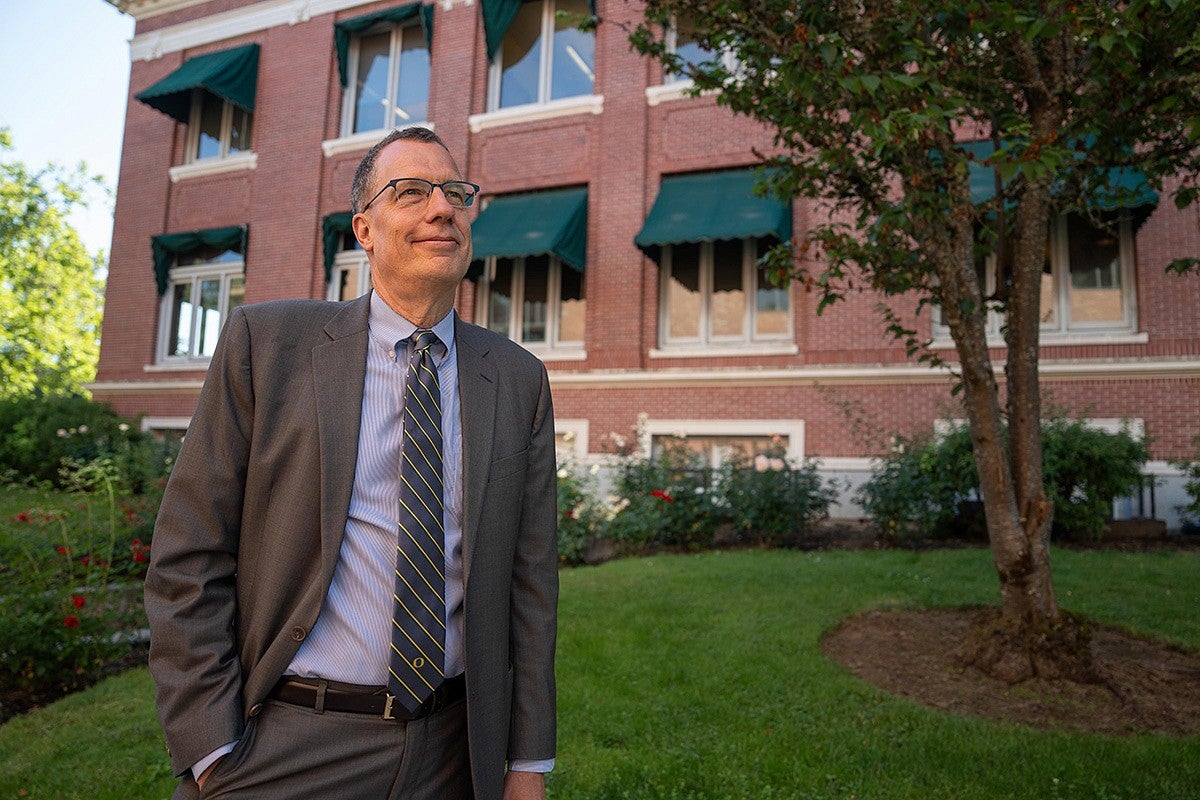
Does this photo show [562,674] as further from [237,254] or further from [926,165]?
[237,254]

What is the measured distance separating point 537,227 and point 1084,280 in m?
8.19

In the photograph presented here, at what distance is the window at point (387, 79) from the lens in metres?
16.1

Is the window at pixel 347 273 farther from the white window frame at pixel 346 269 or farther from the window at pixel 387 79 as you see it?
the window at pixel 387 79

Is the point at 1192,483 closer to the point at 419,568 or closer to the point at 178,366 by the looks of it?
the point at 419,568

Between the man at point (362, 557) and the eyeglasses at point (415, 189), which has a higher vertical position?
the eyeglasses at point (415, 189)

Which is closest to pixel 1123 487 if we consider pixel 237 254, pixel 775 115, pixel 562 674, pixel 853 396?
pixel 853 396

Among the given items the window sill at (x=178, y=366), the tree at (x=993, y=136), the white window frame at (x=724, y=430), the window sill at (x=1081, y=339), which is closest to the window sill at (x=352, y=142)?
the window sill at (x=178, y=366)

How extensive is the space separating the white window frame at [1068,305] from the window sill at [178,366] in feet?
45.4

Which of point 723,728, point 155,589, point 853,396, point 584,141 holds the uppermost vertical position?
point 584,141

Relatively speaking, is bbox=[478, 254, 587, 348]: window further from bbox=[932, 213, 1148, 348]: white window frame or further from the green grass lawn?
the green grass lawn

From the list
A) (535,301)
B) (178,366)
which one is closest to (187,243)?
(178,366)

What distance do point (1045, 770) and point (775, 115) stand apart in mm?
3856

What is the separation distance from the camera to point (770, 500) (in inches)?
366

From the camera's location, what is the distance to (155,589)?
168 centimetres
